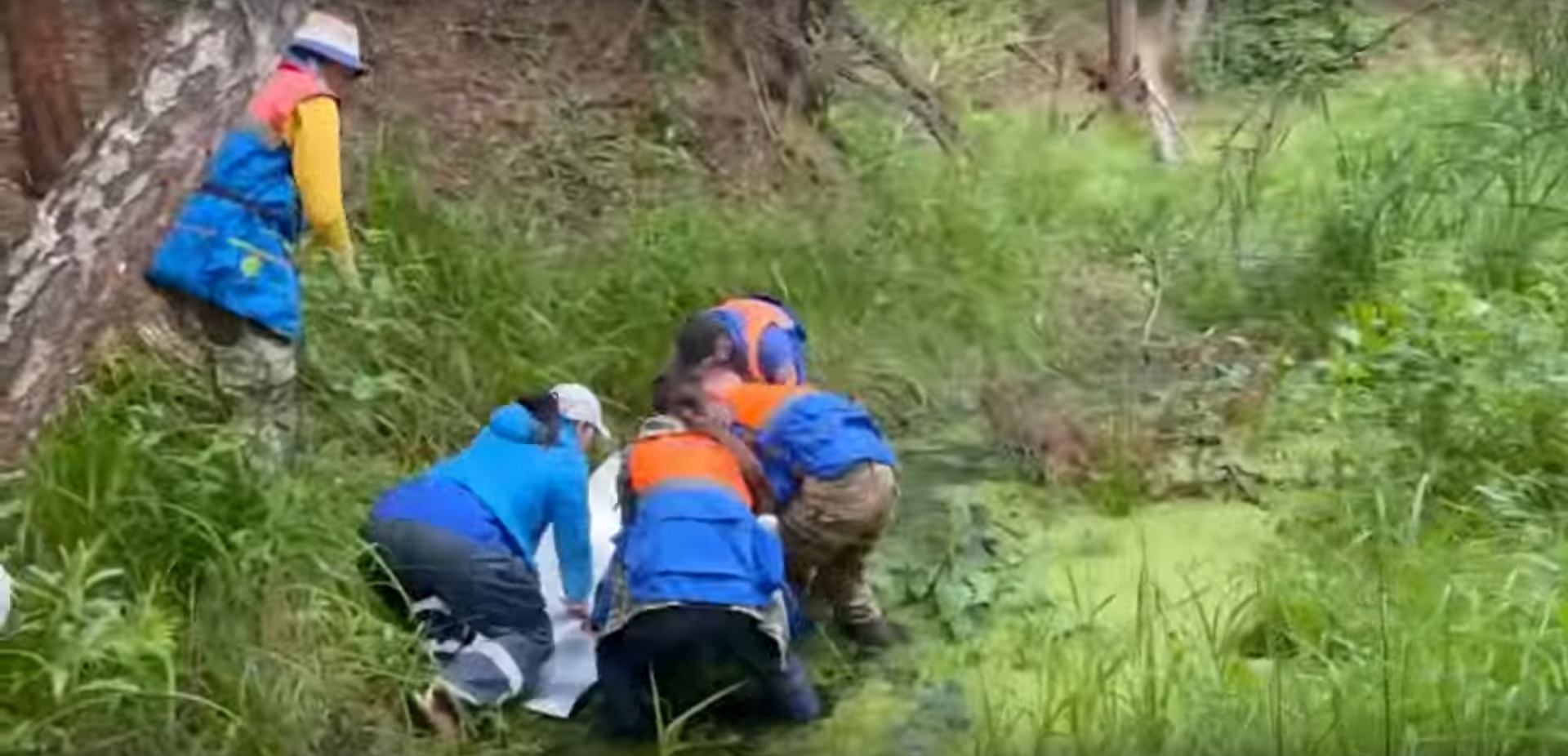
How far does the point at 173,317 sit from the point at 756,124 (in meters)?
2.96

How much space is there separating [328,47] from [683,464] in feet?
4.33

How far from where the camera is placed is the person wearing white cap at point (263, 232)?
15.5ft

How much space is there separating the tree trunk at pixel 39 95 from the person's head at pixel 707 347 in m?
1.81

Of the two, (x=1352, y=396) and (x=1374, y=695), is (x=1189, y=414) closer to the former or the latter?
(x=1352, y=396)

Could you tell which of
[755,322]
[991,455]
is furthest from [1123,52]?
[755,322]

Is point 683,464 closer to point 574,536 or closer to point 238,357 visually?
point 574,536

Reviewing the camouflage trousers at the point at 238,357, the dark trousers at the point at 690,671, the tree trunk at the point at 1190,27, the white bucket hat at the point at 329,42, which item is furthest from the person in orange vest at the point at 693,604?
the tree trunk at the point at 1190,27

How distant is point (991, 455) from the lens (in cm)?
569

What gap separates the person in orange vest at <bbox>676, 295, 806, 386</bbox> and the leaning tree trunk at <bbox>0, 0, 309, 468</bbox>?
3.78 ft

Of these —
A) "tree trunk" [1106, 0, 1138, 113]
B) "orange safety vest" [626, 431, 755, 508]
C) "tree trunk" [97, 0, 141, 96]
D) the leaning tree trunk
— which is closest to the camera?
the leaning tree trunk

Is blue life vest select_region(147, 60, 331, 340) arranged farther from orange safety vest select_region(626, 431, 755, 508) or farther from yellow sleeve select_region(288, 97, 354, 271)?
orange safety vest select_region(626, 431, 755, 508)

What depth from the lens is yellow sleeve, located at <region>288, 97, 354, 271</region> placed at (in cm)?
480

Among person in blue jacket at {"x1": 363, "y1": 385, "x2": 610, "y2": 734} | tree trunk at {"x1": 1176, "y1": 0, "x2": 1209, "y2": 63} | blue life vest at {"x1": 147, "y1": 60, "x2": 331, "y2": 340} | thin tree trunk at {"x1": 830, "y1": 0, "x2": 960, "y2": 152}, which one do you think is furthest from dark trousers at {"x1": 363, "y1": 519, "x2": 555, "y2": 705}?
tree trunk at {"x1": 1176, "y1": 0, "x2": 1209, "y2": 63}

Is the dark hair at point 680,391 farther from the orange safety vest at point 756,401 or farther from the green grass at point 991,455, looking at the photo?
the green grass at point 991,455
